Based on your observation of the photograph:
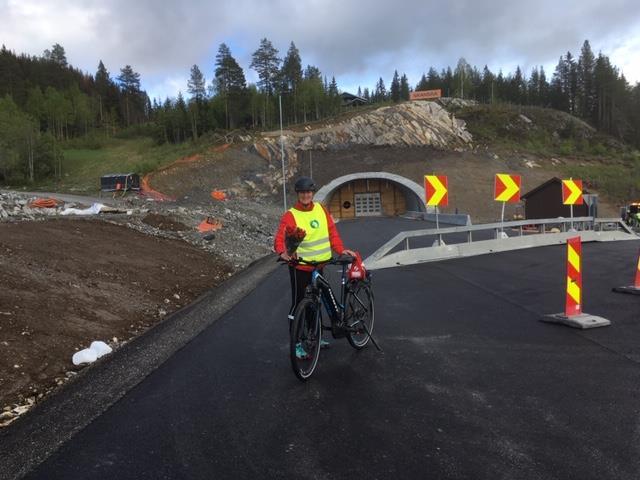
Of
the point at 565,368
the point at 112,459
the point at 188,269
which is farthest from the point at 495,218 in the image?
the point at 112,459

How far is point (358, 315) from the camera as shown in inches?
254

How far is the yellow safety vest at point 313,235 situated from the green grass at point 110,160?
47.0 meters

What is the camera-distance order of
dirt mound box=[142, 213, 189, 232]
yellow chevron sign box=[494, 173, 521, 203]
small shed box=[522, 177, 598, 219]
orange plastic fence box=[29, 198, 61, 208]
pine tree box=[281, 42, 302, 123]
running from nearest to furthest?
yellow chevron sign box=[494, 173, 521, 203], dirt mound box=[142, 213, 189, 232], orange plastic fence box=[29, 198, 61, 208], small shed box=[522, 177, 598, 219], pine tree box=[281, 42, 302, 123]

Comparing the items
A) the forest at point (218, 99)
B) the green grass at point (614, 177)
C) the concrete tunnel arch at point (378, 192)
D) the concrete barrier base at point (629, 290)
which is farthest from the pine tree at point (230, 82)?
the concrete barrier base at point (629, 290)

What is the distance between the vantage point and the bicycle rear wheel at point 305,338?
521cm

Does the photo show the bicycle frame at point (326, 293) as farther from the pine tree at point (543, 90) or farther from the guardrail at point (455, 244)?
the pine tree at point (543, 90)

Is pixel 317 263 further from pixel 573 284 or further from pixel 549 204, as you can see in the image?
pixel 549 204

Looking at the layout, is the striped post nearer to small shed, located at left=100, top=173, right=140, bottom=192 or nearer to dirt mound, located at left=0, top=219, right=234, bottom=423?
dirt mound, located at left=0, top=219, right=234, bottom=423

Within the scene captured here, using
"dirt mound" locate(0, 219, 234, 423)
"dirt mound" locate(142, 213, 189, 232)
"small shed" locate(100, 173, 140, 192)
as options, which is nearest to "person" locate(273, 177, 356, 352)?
"dirt mound" locate(0, 219, 234, 423)

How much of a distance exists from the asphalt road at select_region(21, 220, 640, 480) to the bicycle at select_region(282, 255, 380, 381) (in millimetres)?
219

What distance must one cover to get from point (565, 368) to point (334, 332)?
258cm

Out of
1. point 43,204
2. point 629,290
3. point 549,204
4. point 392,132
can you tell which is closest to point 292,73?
point 392,132

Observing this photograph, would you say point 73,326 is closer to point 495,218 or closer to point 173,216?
point 173,216

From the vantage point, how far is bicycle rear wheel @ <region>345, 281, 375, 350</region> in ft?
20.6
